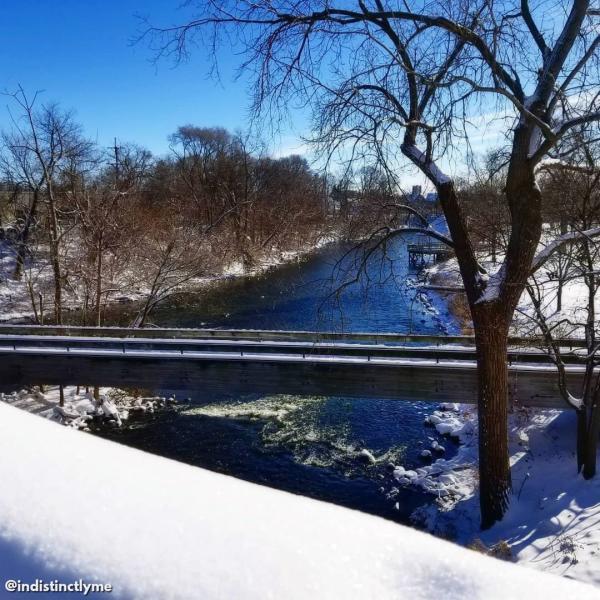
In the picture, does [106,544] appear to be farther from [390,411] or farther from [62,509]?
[390,411]

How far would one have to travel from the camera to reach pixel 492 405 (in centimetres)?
651

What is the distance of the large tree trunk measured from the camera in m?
6.25

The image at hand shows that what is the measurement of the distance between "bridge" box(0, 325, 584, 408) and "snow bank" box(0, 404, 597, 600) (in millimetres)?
8527

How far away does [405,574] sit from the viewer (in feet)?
4.09

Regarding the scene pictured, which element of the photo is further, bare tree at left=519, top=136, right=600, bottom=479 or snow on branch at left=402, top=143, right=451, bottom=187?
bare tree at left=519, top=136, right=600, bottom=479

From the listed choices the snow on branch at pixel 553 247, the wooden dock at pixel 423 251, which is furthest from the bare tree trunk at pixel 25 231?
the snow on branch at pixel 553 247

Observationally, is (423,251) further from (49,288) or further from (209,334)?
(49,288)

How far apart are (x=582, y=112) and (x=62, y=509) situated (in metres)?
6.19

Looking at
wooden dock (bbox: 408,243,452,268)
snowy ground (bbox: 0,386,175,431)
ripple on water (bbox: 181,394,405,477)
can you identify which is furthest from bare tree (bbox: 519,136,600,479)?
snowy ground (bbox: 0,386,175,431)

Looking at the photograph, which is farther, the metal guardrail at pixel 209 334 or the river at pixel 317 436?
the metal guardrail at pixel 209 334

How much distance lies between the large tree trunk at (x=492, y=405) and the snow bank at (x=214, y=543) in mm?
5293

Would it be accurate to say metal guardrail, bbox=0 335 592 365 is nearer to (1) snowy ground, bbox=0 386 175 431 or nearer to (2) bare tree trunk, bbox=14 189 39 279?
(1) snowy ground, bbox=0 386 175 431

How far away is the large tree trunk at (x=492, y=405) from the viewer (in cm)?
625

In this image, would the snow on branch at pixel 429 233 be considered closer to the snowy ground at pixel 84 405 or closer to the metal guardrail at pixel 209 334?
the metal guardrail at pixel 209 334
